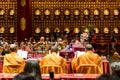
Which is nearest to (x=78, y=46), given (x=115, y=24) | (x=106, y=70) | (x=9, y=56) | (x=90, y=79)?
(x=106, y=70)

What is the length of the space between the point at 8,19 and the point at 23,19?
5.16 ft

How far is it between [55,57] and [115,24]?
1334 cm

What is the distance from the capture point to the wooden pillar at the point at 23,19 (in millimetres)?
21438

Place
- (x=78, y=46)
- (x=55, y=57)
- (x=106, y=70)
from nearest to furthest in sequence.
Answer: (x=55, y=57)
(x=106, y=70)
(x=78, y=46)

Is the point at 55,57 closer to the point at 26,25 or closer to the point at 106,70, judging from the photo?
the point at 106,70

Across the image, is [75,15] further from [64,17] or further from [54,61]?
[54,61]

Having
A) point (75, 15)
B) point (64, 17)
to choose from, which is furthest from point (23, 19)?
point (75, 15)

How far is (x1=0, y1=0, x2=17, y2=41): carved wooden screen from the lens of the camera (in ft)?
73.8

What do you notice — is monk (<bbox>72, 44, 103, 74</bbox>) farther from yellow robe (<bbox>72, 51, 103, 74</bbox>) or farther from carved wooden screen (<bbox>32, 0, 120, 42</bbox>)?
carved wooden screen (<bbox>32, 0, 120, 42</bbox>)

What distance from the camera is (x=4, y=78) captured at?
7.15m

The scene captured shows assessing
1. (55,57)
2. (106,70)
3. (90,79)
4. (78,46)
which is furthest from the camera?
(78,46)

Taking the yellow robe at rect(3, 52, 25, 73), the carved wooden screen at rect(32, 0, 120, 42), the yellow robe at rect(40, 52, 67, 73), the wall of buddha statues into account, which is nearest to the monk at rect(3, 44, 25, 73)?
the yellow robe at rect(3, 52, 25, 73)

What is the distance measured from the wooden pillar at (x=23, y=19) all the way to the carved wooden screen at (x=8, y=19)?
3.07ft

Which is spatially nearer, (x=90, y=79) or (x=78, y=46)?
(x=90, y=79)
